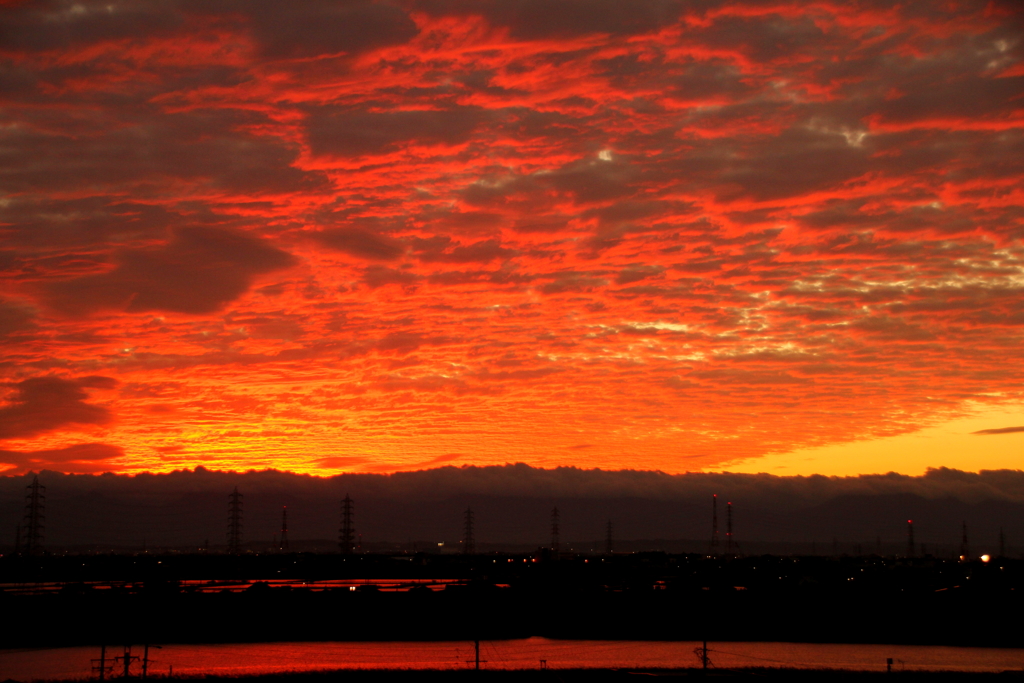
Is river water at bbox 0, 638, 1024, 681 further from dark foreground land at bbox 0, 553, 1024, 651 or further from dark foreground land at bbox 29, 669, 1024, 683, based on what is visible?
dark foreground land at bbox 29, 669, 1024, 683

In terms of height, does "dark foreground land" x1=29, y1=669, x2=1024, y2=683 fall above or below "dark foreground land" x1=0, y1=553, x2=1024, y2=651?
above

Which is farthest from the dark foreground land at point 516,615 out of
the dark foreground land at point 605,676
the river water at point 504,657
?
the dark foreground land at point 605,676

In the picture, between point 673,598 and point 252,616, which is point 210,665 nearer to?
point 252,616

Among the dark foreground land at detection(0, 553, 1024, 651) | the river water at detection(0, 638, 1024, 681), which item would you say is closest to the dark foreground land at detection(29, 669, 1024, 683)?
the river water at detection(0, 638, 1024, 681)

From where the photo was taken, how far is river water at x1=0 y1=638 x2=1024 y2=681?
87000 mm

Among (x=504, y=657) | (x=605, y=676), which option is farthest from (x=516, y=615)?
(x=605, y=676)

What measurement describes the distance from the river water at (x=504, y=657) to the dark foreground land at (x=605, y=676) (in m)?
8.89

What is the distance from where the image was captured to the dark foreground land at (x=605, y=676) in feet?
229

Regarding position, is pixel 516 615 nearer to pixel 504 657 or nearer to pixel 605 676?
pixel 504 657

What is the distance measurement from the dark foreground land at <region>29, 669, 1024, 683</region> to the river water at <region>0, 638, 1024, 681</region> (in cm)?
889

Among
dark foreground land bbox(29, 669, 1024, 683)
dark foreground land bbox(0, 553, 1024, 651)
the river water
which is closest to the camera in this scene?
dark foreground land bbox(29, 669, 1024, 683)

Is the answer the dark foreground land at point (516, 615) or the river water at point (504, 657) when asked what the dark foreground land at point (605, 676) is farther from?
the dark foreground land at point (516, 615)

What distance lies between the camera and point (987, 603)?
130750mm

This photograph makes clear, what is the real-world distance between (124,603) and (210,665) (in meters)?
38.4
